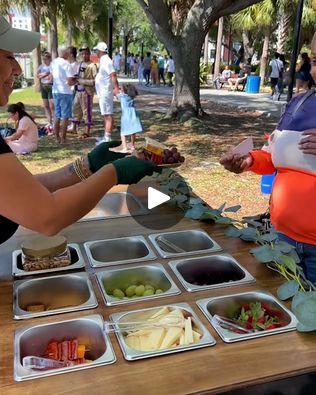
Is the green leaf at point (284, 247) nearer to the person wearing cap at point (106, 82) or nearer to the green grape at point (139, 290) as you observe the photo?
the green grape at point (139, 290)

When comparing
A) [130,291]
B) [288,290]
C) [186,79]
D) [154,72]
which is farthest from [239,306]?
[154,72]

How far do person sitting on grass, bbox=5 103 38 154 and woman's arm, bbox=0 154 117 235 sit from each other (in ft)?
18.4

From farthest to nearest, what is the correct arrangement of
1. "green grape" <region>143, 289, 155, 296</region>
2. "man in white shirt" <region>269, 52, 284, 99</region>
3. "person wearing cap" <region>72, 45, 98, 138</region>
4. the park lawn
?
"man in white shirt" <region>269, 52, 284, 99</region>
"person wearing cap" <region>72, 45, 98, 138</region>
the park lawn
"green grape" <region>143, 289, 155, 296</region>

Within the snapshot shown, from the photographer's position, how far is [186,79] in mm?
8961

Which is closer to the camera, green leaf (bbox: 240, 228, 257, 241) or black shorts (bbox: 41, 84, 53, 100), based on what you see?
green leaf (bbox: 240, 228, 257, 241)

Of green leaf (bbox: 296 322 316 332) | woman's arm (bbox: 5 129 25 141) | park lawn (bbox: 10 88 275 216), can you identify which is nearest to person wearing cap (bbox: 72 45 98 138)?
park lawn (bbox: 10 88 275 216)

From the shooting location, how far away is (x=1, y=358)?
3.89 feet

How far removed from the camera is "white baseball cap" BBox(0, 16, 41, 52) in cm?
129

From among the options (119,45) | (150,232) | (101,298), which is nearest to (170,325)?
(101,298)

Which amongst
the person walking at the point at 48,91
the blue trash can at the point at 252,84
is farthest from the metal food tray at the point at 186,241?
the blue trash can at the point at 252,84

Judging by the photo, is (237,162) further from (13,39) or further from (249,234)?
(13,39)

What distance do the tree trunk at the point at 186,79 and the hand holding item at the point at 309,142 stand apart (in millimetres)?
7427

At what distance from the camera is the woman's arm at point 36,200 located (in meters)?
1.10

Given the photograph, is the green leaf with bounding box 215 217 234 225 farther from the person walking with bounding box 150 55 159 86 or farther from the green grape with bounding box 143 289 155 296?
the person walking with bounding box 150 55 159 86
